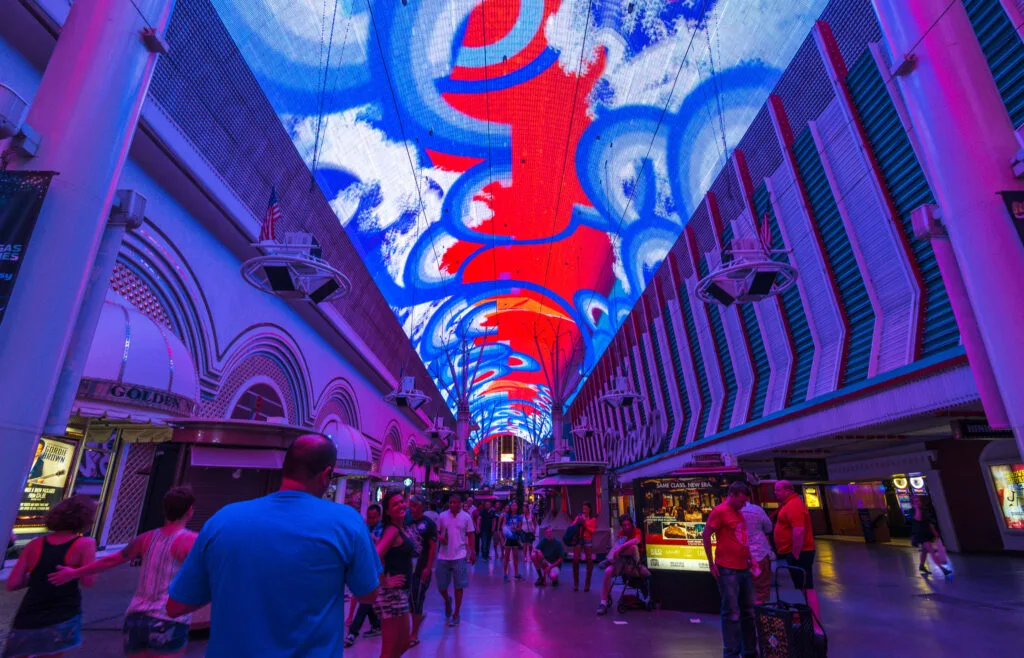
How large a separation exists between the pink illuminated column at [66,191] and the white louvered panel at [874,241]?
1077cm

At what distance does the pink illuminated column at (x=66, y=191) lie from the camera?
10.3ft

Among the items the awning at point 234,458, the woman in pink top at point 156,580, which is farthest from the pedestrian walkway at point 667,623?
the woman in pink top at point 156,580

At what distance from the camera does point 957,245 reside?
4.04 meters

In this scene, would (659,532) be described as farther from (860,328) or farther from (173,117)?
(173,117)

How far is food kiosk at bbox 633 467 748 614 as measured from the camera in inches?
285

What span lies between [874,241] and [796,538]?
6930 mm

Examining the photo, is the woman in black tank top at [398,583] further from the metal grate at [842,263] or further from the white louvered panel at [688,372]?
the white louvered panel at [688,372]

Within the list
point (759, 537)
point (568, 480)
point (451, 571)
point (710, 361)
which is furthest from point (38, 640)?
point (710, 361)

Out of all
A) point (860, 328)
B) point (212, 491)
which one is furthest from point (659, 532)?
point (212, 491)

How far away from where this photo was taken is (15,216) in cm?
328

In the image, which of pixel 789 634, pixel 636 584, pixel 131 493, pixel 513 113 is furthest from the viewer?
pixel 513 113

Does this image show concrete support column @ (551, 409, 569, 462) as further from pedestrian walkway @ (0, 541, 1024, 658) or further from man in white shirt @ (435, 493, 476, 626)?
man in white shirt @ (435, 493, 476, 626)

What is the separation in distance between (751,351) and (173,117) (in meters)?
14.2

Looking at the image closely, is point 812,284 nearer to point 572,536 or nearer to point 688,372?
point 688,372
